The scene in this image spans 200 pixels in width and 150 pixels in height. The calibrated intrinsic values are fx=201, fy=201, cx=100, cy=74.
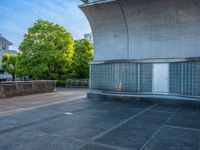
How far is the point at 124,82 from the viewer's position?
37.8 ft

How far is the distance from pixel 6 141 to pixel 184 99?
8.15m

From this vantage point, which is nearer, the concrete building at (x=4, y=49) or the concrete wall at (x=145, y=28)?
the concrete wall at (x=145, y=28)

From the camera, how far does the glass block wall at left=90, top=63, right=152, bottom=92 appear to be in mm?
11000

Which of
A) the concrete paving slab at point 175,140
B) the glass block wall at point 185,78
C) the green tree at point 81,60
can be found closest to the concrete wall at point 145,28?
the glass block wall at point 185,78

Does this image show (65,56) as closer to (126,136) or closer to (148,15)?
(148,15)

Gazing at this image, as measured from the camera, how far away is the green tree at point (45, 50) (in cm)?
2070

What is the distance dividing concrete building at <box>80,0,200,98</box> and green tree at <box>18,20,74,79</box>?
9.59 metres

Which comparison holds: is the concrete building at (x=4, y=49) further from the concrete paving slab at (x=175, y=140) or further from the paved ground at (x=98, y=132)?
the concrete paving slab at (x=175, y=140)

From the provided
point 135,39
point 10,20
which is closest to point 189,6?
point 135,39

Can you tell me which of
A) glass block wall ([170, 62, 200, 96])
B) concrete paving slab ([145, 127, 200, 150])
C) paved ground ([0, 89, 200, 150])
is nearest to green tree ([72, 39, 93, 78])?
glass block wall ([170, 62, 200, 96])

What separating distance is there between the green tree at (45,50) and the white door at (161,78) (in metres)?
12.8

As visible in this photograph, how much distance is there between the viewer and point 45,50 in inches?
826

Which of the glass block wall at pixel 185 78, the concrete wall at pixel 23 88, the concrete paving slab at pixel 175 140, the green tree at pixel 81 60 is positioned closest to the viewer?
the concrete paving slab at pixel 175 140

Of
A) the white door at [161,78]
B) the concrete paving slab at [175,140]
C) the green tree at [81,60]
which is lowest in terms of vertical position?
the concrete paving slab at [175,140]
